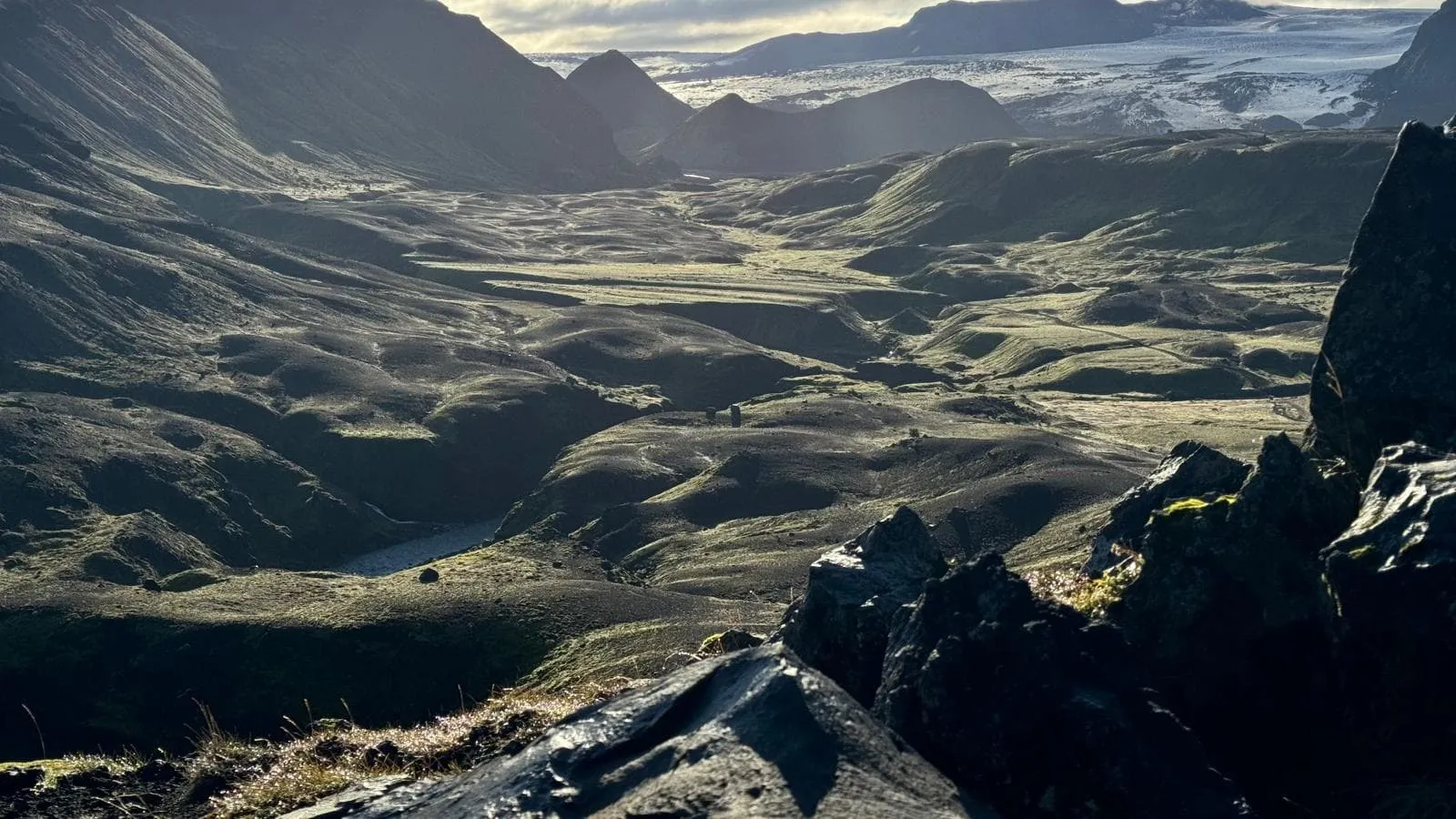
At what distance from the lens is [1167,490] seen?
2581 centimetres

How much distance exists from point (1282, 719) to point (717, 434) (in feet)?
340

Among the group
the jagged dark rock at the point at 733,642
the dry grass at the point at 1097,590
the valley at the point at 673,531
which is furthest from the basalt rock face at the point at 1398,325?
the jagged dark rock at the point at 733,642

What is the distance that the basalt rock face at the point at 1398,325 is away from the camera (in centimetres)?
2319

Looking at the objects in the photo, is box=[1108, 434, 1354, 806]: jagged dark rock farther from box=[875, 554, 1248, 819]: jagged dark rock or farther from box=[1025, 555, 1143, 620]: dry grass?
box=[875, 554, 1248, 819]: jagged dark rock

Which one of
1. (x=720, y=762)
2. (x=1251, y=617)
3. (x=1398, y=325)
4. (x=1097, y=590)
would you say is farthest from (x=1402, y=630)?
(x=1398, y=325)

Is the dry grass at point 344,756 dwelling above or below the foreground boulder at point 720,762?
below

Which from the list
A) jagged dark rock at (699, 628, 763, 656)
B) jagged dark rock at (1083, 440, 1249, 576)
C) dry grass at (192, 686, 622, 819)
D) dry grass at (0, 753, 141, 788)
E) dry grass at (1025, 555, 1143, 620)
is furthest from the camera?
jagged dark rock at (699, 628, 763, 656)

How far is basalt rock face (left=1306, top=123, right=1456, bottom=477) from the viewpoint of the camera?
23188mm

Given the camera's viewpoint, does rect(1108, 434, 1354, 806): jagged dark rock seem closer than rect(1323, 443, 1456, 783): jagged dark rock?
No

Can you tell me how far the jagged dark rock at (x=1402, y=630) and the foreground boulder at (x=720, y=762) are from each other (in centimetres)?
530

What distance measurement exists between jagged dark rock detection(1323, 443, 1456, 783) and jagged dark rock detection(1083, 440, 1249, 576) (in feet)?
21.7

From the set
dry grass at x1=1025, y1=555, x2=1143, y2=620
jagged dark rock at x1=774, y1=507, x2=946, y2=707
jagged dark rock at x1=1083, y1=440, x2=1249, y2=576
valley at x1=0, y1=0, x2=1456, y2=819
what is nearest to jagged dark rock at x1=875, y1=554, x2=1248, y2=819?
valley at x1=0, y1=0, x2=1456, y2=819

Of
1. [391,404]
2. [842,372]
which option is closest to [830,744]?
[391,404]

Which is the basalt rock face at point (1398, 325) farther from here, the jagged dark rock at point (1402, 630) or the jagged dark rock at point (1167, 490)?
the jagged dark rock at point (1402, 630)
